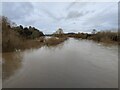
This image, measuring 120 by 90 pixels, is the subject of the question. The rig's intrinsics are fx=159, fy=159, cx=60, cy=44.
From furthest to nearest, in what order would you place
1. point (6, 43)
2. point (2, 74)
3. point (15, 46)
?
point (15, 46) → point (6, 43) → point (2, 74)

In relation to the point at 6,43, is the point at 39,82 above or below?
below

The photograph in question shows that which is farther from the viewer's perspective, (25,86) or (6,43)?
(6,43)

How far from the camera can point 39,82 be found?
829 cm

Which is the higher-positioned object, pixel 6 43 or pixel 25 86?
pixel 6 43

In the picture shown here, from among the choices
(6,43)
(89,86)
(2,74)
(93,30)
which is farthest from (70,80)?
(93,30)

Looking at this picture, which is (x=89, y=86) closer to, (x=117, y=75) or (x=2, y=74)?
(x=117, y=75)

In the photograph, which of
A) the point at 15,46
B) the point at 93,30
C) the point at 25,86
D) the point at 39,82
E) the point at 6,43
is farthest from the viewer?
the point at 93,30

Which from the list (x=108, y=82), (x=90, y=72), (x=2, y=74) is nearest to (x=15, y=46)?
(x=2, y=74)

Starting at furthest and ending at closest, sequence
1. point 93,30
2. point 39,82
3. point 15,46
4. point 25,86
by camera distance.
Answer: point 93,30
point 15,46
point 39,82
point 25,86

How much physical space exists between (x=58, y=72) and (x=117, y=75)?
144 inches

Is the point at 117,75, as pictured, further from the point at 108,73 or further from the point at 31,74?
the point at 31,74

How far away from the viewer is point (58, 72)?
10.3 m

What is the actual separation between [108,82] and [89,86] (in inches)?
53.9

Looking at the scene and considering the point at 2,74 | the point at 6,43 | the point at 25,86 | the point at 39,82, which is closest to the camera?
the point at 25,86
